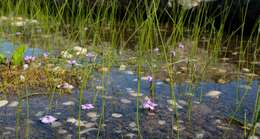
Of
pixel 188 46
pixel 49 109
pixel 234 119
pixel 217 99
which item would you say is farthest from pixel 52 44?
pixel 234 119

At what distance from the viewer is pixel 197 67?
558cm

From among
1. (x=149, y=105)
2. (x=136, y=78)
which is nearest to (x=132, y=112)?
(x=149, y=105)

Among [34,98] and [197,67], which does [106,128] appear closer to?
[34,98]

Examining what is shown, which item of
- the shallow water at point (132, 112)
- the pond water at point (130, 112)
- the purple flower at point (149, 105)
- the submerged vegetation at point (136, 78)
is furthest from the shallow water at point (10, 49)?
the purple flower at point (149, 105)

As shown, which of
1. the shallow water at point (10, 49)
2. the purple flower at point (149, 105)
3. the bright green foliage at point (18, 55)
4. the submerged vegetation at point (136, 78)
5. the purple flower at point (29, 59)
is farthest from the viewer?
the shallow water at point (10, 49)

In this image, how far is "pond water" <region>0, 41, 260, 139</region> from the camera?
3.74 m

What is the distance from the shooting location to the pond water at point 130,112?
3.74 m

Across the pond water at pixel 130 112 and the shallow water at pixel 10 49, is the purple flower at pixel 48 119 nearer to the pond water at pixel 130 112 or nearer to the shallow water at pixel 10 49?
the pond water at pixel 130 112

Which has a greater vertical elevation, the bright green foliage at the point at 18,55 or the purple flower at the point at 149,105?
the bright green foliage at the point at 18,55

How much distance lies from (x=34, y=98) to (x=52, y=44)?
7.70 ft

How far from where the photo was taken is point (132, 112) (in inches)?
165

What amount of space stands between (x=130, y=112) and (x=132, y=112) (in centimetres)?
2

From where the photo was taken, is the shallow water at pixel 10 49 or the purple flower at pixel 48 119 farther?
the shallow water at pixel 10 49

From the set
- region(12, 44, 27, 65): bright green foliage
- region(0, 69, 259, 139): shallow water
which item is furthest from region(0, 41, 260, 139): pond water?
region(12, 44, 27, 65): bright green foliage
